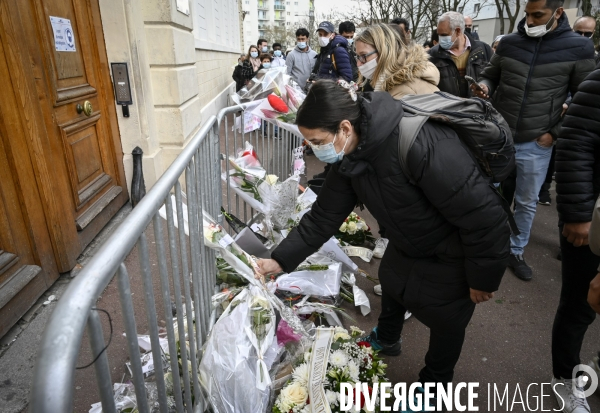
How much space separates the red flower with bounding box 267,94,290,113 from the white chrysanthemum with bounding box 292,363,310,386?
2.02m

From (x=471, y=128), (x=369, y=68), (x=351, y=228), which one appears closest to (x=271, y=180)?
(x=369, y=68)

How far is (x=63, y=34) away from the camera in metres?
3.08

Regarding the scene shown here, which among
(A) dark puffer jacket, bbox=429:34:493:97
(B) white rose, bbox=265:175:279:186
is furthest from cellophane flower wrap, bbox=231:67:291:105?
(A) dark puffer jacket, bbox=429:34:493:97

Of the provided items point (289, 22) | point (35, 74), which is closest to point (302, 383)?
point (35, 74)

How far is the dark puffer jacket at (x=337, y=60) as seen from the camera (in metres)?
5.71

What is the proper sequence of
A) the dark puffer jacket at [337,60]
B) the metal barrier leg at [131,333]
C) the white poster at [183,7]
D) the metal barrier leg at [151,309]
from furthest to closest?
the dark puffer jacket at [337,60] → the white poster at [183,7] → the metal barrier leg at [151,309] → the metal barrier leg at [131,333]

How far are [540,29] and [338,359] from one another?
2678 millimetres

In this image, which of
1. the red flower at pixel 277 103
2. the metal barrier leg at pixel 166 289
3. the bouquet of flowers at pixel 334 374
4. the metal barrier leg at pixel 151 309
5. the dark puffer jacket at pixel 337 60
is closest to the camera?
the metal barrier leg at pixel 151 309

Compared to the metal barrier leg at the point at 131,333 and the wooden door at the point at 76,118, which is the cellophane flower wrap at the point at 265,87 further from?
the metal barrier leg at the point at 131,333

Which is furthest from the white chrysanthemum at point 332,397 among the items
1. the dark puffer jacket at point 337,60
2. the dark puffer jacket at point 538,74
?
the dark puffer jacket at point 337,60

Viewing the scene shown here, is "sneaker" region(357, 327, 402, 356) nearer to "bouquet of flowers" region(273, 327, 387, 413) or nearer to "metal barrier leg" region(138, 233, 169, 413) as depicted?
"bouquet of flowers" region(273, 327, 387, 413)

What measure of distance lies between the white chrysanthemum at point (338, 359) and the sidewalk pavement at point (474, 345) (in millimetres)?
577

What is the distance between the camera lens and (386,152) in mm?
1610

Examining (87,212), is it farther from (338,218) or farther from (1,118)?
(338,218)
